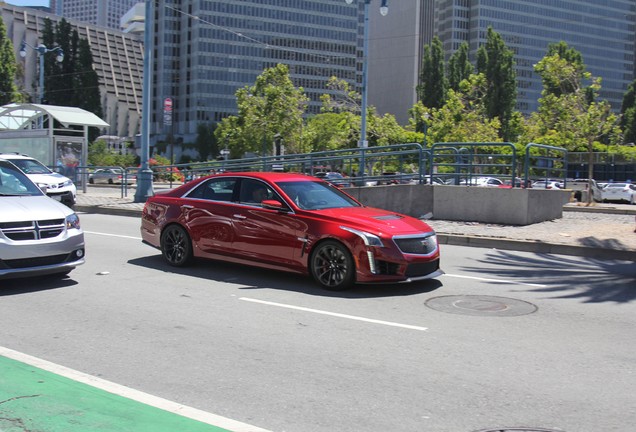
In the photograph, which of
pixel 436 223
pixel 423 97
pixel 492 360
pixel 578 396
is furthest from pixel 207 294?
pixel 423 97

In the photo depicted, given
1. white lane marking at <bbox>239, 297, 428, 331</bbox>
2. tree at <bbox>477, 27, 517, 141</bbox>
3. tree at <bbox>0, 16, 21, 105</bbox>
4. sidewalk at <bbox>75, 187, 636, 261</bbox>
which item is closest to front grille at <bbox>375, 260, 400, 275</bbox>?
white lane marking at <bbox>239, 297, 428, 331</bbox>

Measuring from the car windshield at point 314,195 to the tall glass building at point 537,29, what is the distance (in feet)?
489

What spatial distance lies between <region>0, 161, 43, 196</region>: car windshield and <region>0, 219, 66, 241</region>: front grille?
3.14 ft

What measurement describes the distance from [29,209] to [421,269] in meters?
5.00

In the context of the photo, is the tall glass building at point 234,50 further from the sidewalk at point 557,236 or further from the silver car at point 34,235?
the silver car at point 34,235

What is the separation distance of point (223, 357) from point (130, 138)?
153 metres

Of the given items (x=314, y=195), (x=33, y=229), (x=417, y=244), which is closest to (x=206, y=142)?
(x=314, y=195)

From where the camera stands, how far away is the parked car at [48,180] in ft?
64.1

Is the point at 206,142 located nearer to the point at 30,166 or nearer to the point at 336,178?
the point at 30,166

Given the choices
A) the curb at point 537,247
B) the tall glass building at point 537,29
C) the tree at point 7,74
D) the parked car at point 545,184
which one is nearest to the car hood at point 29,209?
the curb at point 537,247

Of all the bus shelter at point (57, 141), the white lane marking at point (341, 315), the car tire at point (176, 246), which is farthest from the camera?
the bus shelter at point (57, 141)

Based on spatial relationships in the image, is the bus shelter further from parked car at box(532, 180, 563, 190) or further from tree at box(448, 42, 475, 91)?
tree at box(448, 42, 475, 91)

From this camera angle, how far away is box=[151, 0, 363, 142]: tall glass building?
129 meters

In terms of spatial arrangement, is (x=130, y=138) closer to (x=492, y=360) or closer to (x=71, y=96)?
(x=71, y=96)
